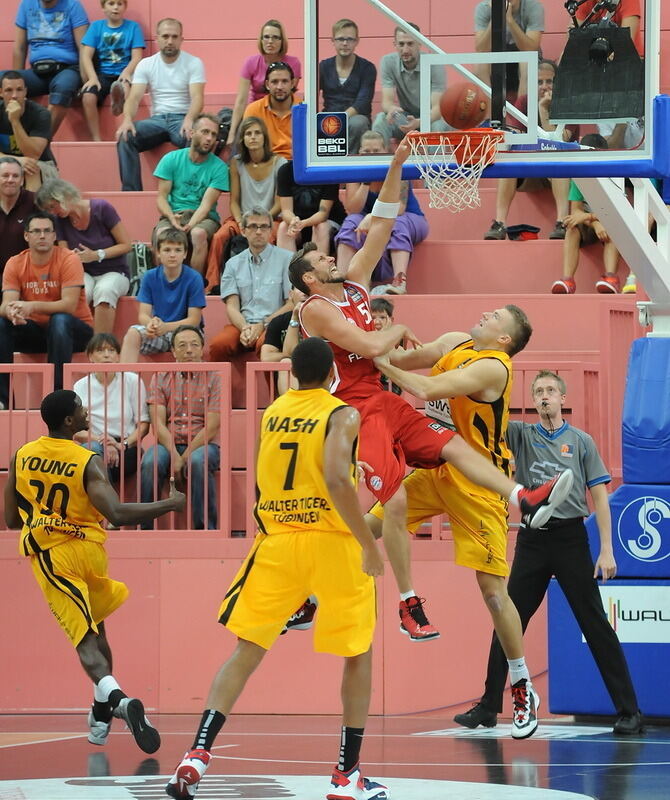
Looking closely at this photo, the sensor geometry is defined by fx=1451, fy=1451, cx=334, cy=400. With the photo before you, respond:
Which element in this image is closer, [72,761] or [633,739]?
[72,761]

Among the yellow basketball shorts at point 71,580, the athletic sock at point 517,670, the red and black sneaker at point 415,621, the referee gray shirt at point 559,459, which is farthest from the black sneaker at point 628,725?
the yellow basketball shorts at point 71,580

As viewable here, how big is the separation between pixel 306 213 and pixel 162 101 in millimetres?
2797

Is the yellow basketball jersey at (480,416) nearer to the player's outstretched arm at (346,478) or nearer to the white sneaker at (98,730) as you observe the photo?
the player's outstretched arm at (346,478)

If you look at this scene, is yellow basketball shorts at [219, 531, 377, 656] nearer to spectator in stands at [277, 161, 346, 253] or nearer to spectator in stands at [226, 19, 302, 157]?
spectator in stands at [277, 161, 346, 253]

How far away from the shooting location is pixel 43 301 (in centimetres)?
1216

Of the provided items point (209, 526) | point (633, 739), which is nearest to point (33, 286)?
point (209, 526)

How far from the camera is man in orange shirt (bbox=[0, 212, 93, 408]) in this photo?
11883 mm

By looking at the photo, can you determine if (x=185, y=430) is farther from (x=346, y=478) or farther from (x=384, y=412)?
(x=346, y=478)

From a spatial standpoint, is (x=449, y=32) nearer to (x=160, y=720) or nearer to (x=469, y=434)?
(x=469, y=434)

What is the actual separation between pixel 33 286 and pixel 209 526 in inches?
114

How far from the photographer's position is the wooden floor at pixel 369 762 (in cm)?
683

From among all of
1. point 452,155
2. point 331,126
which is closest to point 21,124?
point 331,126

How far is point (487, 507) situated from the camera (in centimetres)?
815

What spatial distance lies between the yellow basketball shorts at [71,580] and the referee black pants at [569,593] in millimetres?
2580
